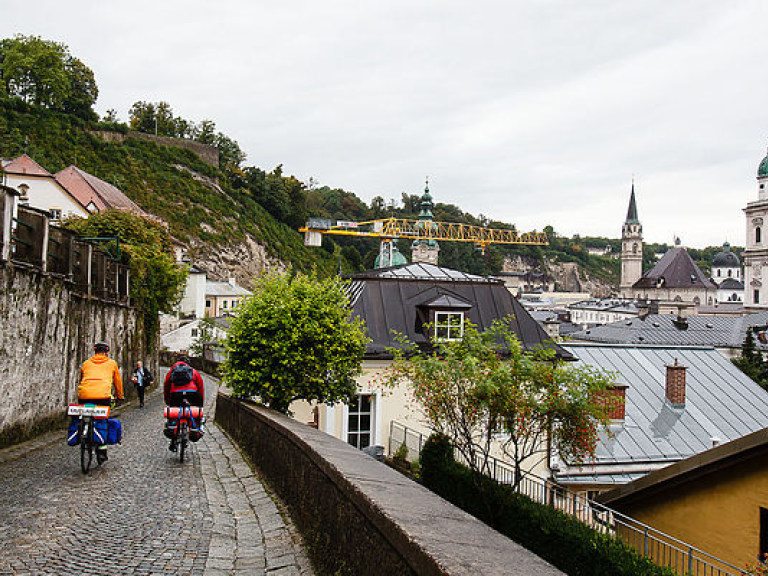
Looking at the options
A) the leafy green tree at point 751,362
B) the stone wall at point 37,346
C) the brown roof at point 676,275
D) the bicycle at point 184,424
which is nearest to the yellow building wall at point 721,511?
the bicycle at point 184,424

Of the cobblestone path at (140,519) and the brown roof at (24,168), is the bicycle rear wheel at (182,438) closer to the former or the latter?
the cobblestone path at (140,519)

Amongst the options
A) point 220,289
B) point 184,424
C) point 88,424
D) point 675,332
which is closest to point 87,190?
point 220,289

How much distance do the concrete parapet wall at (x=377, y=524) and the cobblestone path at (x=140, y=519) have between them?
0.36 m

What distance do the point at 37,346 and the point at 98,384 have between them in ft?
13.2

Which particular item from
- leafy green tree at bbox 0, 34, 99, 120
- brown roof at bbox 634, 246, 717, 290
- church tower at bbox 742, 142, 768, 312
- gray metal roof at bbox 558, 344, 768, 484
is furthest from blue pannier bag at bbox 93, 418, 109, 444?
brown roof at bbox 634, 246, 717, 290

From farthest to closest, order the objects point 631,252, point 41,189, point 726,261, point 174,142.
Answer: point 726,261 → point 631,252 → point 174,142 → point 41,189

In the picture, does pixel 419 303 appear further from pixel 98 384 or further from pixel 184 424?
pixel 98 384

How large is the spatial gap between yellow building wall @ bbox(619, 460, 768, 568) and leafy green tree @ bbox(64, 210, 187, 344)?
1947cm

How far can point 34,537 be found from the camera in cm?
544

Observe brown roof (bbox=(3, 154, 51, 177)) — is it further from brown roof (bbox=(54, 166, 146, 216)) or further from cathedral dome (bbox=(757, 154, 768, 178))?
cathedral dome (bbox=(757, 154, 768, 178))

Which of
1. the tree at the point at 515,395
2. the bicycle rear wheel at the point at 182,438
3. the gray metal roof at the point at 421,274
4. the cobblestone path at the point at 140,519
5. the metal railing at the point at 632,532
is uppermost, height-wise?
the gray metal roof at the point at 421,274

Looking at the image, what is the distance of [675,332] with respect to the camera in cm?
6006

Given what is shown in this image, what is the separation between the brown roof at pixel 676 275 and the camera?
148 metres

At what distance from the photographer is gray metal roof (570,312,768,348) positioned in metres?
57.6
